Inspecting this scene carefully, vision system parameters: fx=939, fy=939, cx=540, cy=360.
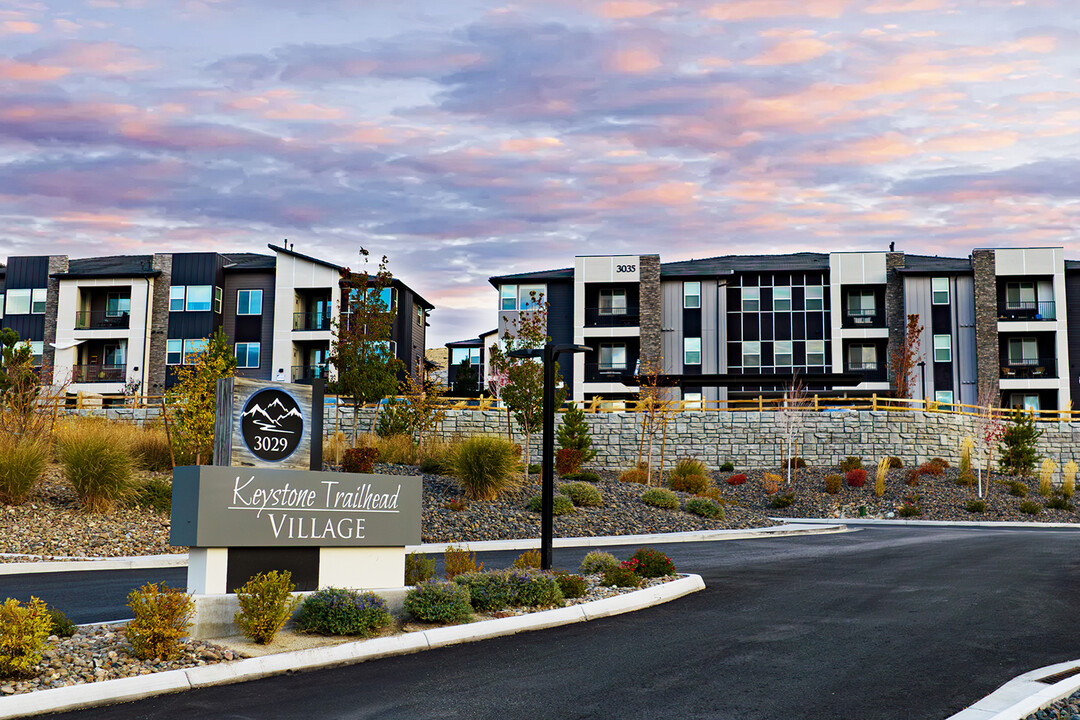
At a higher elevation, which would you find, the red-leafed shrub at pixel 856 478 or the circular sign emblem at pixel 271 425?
the circular sign emblem at pixel 271 425

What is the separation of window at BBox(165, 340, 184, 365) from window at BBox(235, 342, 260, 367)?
10.9ft

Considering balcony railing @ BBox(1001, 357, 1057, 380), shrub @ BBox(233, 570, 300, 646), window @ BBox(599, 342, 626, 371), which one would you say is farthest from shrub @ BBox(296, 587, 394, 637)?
balcony railing @ BBox(1001, 357, 1057, 380)

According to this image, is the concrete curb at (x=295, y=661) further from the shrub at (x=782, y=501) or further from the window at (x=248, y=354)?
the window at (x=248, y=354)

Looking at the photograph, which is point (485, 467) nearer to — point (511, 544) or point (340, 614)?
point (511, 544)

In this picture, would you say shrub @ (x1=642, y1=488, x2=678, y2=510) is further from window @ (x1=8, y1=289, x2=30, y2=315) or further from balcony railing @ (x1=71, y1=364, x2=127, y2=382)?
window @ (x1=8, y1=289, x2=30, y2=315)

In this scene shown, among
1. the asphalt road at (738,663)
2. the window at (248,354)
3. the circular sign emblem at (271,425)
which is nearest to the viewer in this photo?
the asphalt road at (738,663)

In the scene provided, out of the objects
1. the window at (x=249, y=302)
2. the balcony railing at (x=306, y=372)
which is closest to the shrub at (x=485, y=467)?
the balcony railing at (x=306, y=372)

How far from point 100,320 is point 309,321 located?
Answer: 522 inches

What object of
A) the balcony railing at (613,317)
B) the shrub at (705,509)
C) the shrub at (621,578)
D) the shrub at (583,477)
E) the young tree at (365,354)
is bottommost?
the shrub at (705,509)

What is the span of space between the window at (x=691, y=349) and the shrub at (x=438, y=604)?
4687cm

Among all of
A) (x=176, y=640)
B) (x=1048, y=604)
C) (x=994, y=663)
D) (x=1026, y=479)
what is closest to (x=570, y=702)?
(x=176, y=640)

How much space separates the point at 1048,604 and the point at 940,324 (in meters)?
45.2

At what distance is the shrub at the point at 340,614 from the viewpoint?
34.3ft

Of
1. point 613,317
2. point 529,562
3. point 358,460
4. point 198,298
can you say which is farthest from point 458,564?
point 198,298
